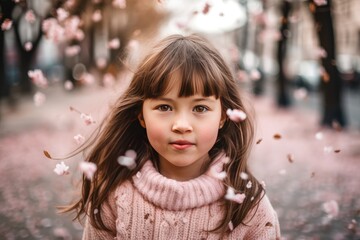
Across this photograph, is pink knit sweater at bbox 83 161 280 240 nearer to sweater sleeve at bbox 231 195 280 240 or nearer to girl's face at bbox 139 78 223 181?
sweater sleeve at bbox 231 195 280 240

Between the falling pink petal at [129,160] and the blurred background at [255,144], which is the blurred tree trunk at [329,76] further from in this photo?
the falling pink petal at [129,160]

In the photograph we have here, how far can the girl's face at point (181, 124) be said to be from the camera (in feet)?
7.23

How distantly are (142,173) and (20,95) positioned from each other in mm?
18072

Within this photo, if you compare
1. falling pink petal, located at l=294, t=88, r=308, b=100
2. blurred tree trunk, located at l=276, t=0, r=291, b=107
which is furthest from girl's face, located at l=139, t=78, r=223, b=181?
falling pink petal, located at l=294, t=88, r=308, b=100

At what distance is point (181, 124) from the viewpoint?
7.09 feet

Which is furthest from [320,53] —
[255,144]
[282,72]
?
[282,72]

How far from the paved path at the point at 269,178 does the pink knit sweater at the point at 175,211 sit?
0.53 m

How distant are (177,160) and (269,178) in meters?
5.61

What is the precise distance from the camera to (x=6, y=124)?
13.0 metres

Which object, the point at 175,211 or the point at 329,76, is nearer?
the point at 175,211

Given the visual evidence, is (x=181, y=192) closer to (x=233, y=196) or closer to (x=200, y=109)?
(x=233, y=196)

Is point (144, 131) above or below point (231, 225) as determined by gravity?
above

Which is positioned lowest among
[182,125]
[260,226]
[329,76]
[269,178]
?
[269,178]

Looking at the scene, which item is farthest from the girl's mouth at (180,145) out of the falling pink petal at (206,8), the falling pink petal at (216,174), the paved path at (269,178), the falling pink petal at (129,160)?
the falling pink petal at (206,8)
